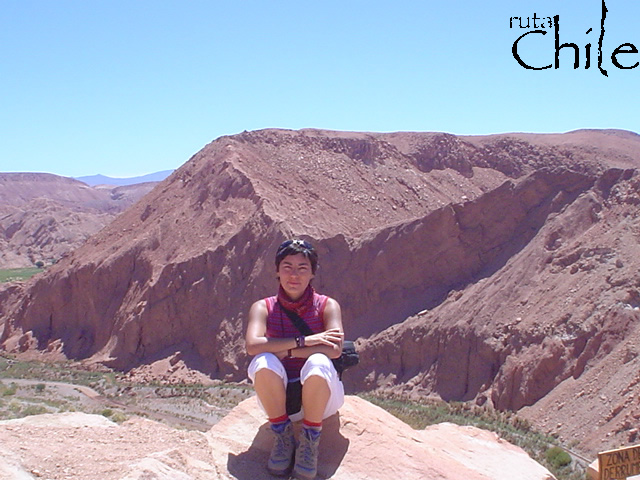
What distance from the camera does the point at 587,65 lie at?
1415cm

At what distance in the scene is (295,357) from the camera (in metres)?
5.88

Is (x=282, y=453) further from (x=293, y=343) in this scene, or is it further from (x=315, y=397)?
(x=293, y=343)

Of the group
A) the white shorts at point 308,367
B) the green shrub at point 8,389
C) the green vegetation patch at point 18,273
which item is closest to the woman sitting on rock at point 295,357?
the white shorts at point 308,367

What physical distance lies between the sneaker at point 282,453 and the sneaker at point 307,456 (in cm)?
10

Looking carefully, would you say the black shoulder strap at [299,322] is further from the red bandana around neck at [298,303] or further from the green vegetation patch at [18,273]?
the green vegetation patch at [18,273]

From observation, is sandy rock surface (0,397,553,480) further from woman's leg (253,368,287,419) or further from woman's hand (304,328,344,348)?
woman's hand (304,328,344,348)

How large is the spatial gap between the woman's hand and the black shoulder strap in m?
0.12

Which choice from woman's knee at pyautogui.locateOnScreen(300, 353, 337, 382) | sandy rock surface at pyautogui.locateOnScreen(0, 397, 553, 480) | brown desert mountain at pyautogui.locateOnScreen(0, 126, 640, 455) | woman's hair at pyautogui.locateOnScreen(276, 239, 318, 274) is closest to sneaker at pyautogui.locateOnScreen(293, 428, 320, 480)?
sandy rock surface at pyautogui.locateOnScreen(0, 397, 553, 480)

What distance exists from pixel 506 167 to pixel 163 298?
789 inches

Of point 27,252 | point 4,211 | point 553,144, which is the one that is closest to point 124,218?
point 553,144

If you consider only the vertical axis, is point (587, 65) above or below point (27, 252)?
above

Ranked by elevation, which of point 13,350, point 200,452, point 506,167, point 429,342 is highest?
point 506,167

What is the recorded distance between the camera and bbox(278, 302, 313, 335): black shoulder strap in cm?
607

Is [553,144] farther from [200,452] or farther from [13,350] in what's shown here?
[200,452]
